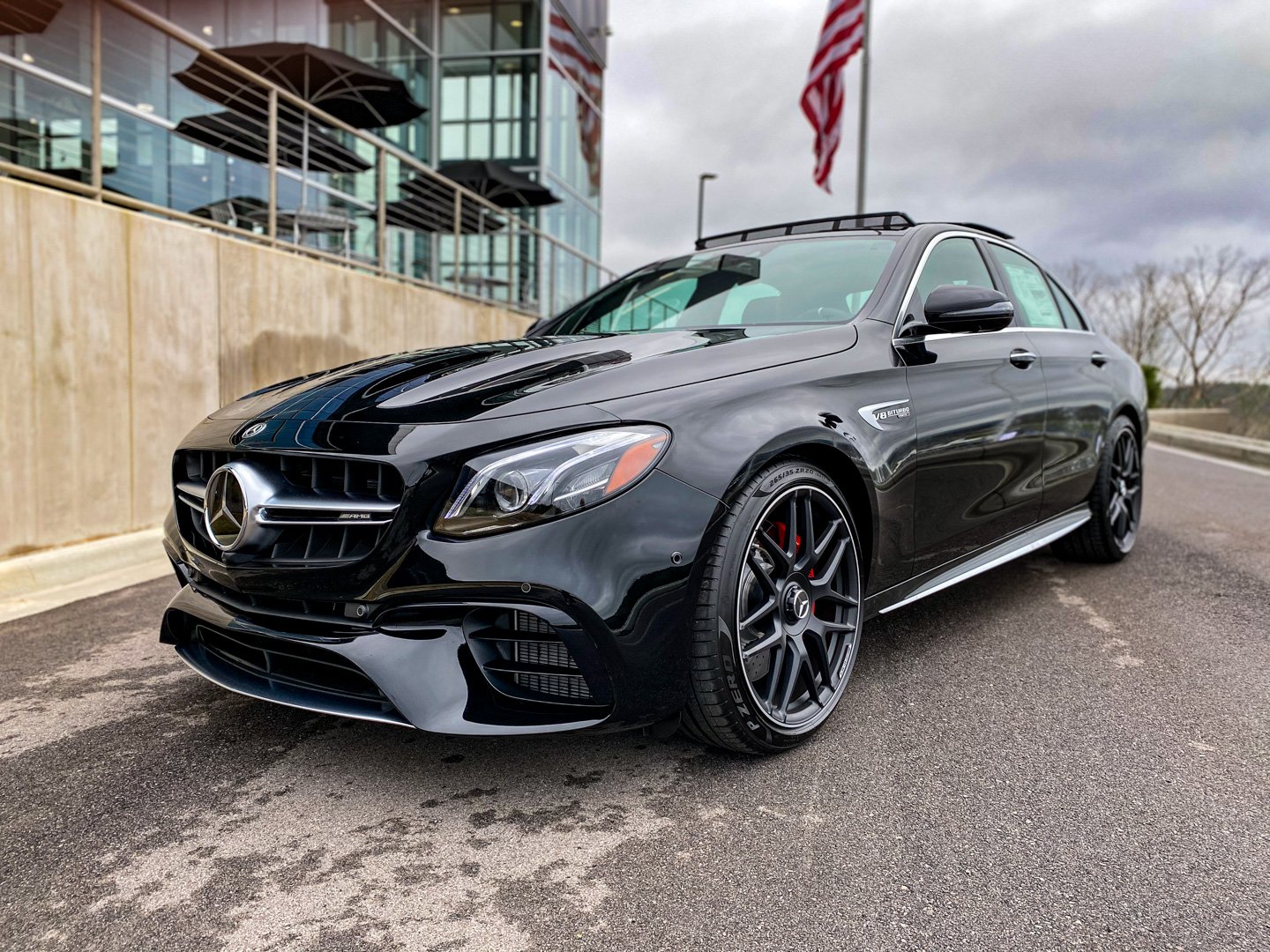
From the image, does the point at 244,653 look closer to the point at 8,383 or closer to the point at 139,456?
the point at 8,383

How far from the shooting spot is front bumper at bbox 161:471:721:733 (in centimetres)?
191

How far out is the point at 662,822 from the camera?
6.66ft

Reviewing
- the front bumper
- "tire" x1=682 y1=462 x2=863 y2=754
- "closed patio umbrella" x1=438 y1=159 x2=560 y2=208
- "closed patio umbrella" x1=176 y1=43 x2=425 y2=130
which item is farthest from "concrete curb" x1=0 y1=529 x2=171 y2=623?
"closed patio umbrella" x1=438 y1=159 x2=560 y2=208

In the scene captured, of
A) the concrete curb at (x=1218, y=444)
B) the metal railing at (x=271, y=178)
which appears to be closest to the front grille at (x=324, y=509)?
the metal railing at (x=271, y=178)

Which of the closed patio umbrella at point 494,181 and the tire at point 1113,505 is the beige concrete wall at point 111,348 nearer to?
the tire at point 1113,505

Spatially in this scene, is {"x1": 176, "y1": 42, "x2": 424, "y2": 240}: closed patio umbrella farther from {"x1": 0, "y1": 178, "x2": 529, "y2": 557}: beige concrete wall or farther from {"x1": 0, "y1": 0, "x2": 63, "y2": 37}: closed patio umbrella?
{"x1": 0, "y1": 178, "x2": 529, "y2": 557}: beige concrete wall

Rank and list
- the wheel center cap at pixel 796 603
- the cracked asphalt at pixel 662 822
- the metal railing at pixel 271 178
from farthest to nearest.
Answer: the metal railing at pixel 271 178, the wheel center cap at pixel 796 603, the cracked asphalt at pixel 662 822

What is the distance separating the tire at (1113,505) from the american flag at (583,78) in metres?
16.2

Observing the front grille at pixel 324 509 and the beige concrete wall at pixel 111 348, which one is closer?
the front grille at pixel 324 509

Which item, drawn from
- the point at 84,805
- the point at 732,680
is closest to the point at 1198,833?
the point at 732,680

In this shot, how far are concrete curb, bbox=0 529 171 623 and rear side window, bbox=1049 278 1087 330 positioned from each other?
4.51 meters

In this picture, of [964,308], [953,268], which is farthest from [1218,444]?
[964,308]

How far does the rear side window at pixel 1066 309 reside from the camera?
172 inches

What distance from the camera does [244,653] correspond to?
2240mm
